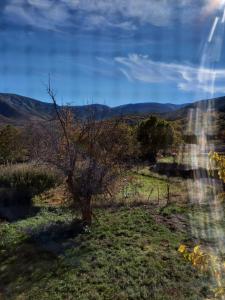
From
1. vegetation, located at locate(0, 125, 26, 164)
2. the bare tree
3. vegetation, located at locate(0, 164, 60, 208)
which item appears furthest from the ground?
vegetation, located at locate(0, 125, 26, 164)

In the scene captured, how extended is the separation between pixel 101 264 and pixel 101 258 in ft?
0.82

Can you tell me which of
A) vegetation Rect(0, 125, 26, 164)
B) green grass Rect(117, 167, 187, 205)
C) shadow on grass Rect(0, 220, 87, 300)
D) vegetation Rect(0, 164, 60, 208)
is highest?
vegetation Rect(0, 125, 26, 164)

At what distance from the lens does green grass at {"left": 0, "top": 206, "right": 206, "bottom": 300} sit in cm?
775

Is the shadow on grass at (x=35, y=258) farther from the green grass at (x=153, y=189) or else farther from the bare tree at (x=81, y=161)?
the green grass at (x=153, y=189)

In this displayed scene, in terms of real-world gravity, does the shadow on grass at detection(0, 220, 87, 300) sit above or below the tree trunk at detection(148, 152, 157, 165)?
below

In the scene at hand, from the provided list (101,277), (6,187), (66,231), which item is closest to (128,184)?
(6,187)

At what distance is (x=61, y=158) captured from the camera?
12898 mm

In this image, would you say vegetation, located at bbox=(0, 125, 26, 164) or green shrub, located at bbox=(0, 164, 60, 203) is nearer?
green shrub, located at bbox=(0, 164, 60, 203)

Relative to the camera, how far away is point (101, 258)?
910 cm

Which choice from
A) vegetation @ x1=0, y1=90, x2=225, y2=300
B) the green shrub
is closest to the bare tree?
vegetation @ x1=0, y1=90, x2=225, y2=300

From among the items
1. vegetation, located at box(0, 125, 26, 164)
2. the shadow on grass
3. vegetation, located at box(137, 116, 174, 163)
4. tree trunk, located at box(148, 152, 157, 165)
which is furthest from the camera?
vegetation, located at box(137, 116, 174, 163)

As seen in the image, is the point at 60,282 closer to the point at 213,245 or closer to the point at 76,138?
the point at 213,245

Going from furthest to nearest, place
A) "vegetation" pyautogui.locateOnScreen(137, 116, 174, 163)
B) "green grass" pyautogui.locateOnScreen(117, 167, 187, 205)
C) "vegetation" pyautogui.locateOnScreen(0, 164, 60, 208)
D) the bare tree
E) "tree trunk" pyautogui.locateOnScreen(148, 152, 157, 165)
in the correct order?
"vegetation" pyautogui.locateOnScreen(137, 116, 174, 163) < "tree trunk" pyautogui.locateOnScreen(148, 152, 157, 165) < "green grass" pyautogui.locateOnScreen(117, 167, 187, 205) < "vegetation" pyautogui.locateOnScreen(0, 164, 60, 208) < the bare tree

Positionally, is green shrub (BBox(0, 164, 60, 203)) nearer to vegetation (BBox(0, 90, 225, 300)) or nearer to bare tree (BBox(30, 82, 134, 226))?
vegetation (BBox(0, 90, 225, 300))
